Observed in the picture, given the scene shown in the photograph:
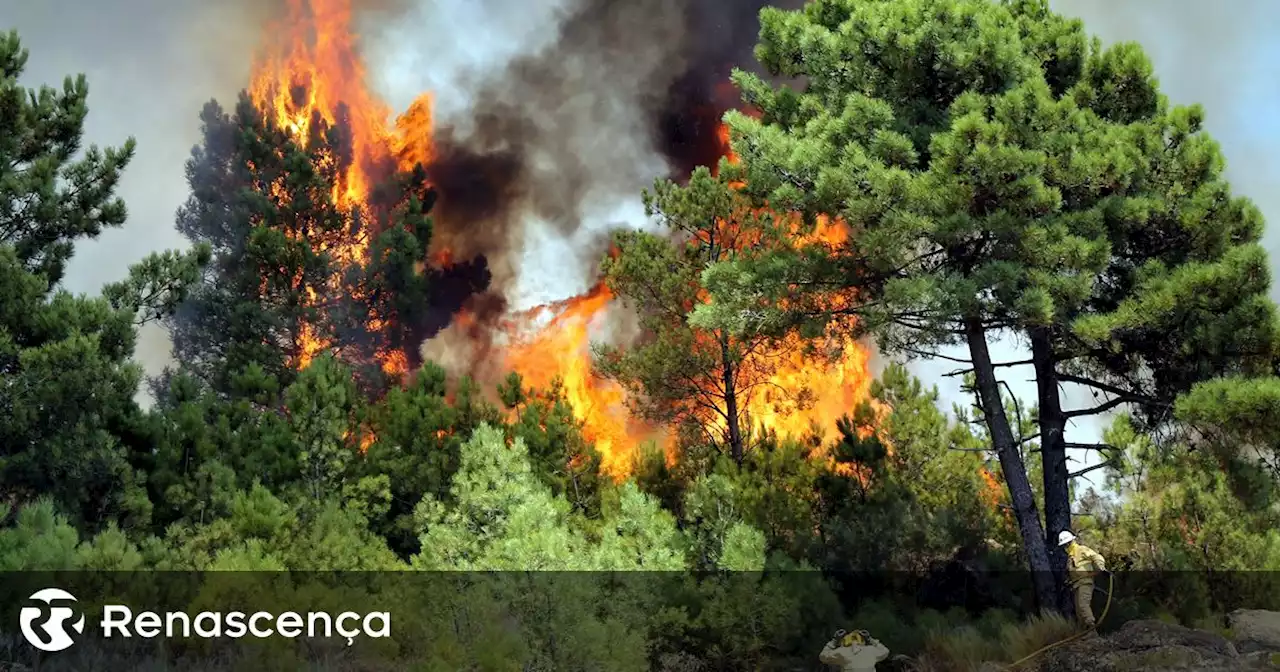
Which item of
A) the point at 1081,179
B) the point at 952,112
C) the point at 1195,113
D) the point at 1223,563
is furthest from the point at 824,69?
the point at 1223,563

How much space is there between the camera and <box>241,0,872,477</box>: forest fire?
24156 mm

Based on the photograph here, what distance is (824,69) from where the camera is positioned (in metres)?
13.8

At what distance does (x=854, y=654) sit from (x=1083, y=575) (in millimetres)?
3031

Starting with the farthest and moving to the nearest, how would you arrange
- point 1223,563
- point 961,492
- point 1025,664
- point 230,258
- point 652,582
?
point 230,258 → point 961,492 → point 1223,563 → point 652,582 → point 1025,664

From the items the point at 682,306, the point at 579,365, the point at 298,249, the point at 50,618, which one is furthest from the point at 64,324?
the point at 579,365

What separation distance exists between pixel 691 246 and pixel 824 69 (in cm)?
575

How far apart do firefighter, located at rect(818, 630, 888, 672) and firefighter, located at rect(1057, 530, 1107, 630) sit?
257cm

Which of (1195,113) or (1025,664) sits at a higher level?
(1195,113)

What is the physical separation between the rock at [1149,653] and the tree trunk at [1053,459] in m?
1.56

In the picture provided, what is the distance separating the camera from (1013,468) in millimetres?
12805

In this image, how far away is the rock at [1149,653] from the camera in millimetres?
8891

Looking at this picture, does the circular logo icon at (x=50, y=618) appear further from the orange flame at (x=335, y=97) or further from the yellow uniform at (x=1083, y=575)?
the orange flame at (x=335, y=97)

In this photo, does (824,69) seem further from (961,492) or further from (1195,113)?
(961,492)

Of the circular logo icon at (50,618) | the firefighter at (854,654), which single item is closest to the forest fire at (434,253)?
the firefighter at (854,654)
